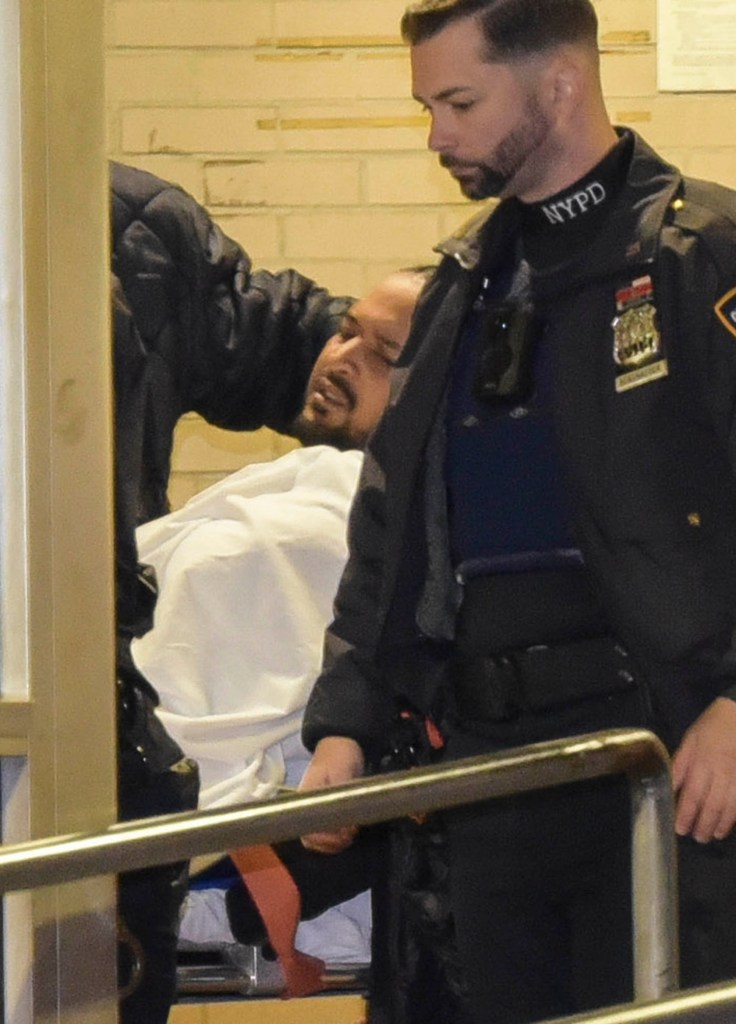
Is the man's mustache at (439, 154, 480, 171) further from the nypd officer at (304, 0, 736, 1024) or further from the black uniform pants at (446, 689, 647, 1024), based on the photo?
the black uniform pants at (446, 689, 647, 1024)

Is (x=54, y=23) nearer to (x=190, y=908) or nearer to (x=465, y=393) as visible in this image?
(x=465, y=393)

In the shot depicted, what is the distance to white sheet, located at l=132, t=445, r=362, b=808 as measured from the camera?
196cm

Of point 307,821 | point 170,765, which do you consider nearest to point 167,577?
point 170,765

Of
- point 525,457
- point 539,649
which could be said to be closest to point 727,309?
point 525,457

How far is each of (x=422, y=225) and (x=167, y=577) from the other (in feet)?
4.10

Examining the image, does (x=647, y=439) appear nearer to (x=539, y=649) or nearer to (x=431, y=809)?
(x=539, y=649)

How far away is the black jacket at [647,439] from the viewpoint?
4.90ft

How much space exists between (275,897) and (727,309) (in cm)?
77

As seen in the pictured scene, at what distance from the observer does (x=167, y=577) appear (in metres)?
2.06

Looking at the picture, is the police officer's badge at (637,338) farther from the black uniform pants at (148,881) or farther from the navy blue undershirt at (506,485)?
the black uniform pants at (148,881)

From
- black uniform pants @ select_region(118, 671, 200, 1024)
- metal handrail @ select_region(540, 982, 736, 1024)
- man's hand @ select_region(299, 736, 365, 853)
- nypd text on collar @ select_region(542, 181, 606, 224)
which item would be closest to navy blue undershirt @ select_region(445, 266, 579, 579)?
nypd text on collar @ select_region(542, 181, 606, 224)

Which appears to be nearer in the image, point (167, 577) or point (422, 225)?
point (167, 577)

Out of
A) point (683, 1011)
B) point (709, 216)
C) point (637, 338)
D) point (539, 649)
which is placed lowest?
point (683, 1011)

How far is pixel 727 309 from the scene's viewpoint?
1493mm
